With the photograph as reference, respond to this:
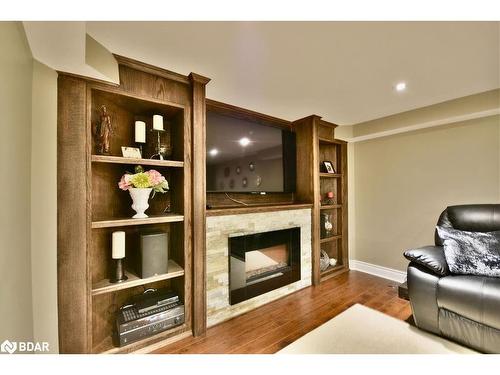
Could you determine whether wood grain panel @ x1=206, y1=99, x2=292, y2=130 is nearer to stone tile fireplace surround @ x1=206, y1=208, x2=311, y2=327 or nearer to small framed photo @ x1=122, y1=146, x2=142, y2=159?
small framed photo @ x1=122, y1=146, x2=142, y2=159

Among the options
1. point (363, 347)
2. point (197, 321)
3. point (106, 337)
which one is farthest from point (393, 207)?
point (106, 337)

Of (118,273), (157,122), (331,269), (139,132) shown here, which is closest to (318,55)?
(157,122)

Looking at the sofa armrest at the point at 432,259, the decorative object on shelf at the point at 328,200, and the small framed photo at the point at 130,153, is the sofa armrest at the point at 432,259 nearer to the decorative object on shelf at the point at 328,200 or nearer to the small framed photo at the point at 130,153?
the decorative object on shelf at the point at 328,200

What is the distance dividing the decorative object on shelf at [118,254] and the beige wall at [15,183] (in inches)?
15.7

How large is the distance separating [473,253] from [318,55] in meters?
1.88

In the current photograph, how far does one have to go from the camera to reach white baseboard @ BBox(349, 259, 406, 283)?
265cm

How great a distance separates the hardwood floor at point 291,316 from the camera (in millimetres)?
1504

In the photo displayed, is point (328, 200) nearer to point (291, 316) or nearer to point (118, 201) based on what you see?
point (291, 316)

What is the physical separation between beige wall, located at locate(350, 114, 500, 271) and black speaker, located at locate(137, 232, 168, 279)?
9.05ft

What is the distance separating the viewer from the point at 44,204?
123cm

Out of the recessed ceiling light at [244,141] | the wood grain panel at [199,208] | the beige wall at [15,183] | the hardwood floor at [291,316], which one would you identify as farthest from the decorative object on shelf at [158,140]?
the hardwood floor at [291,316]
